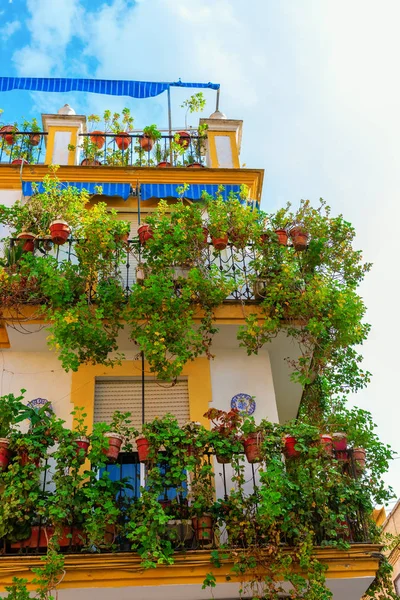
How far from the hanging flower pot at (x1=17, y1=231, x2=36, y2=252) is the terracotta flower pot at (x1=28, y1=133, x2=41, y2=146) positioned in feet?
11.9

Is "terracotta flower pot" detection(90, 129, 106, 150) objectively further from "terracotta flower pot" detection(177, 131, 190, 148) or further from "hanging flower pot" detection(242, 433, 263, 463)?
"hanging flower pot" detection(242, 433, 263, 463)

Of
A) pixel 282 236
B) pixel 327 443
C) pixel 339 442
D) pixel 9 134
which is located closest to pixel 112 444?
pixel 327 443

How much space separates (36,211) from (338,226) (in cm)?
438

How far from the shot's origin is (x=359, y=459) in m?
8.20

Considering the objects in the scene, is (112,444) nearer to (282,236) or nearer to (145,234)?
(145,234)

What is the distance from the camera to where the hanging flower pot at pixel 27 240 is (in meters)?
9.82

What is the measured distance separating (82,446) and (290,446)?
7.53ft

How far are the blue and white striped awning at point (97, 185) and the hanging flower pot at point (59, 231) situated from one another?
2173mm

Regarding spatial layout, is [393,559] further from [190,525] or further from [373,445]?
[190,525]

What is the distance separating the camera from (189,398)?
9453 millimetres

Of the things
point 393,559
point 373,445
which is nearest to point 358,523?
point 373,445

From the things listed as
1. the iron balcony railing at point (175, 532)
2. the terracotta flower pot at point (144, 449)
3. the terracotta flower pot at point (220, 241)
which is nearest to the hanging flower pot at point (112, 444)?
the iron balcony railing at point (175, 532)

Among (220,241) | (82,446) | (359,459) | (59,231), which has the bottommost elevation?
(359,459)

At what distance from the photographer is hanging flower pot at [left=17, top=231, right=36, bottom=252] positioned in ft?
32.2
